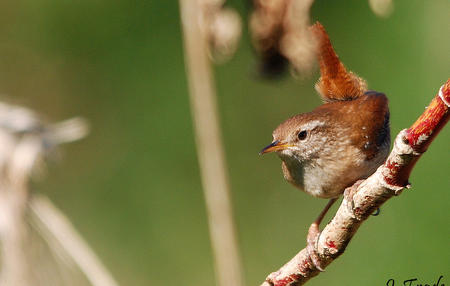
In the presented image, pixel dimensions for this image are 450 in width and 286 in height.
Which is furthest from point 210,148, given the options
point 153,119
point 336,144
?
point 153,119

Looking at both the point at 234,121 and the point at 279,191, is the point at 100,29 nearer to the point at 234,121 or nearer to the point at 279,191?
the point at 234,121

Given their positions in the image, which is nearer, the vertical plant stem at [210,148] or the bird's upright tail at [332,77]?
the vertical plant stem at [210,148]

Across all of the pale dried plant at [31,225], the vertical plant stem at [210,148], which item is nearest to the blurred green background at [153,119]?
the pale dried plant at [31,225]

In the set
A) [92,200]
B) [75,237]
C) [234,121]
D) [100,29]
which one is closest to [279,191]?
[234,121]

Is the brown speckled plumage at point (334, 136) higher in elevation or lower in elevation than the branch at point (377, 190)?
higher

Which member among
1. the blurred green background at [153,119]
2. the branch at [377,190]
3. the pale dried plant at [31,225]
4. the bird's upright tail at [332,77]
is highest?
the blurred green background at [153,119]

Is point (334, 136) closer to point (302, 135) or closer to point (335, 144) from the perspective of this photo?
point (335, 144)

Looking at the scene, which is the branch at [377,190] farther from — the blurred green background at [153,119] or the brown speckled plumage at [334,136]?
the blurred green background at [153,119]
